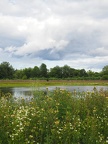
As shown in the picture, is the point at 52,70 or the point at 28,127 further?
the point at 52,70

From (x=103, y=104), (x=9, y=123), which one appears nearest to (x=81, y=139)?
(x=9, y=123)

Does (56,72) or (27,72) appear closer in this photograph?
(27,72)

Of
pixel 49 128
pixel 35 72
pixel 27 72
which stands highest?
pixel 27 72

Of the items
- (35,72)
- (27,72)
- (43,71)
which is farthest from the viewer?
(27,72)

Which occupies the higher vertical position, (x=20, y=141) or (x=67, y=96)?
(x=67, y=96)

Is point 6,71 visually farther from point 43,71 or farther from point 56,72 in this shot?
point 56,72

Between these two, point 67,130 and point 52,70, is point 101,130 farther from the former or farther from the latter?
point 52,70

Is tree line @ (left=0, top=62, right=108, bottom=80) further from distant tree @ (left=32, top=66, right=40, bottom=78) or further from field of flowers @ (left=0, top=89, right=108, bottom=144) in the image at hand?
field of flowers @ (left=0, top=89, right=108, bottom=144)

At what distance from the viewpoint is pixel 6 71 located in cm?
12088

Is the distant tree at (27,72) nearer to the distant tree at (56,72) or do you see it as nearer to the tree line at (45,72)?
the tree line at (45,72)

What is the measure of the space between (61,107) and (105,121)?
5.24 ft

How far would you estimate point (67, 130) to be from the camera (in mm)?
5980

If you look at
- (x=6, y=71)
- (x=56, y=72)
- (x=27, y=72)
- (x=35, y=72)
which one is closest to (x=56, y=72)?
(x=56, y=72)

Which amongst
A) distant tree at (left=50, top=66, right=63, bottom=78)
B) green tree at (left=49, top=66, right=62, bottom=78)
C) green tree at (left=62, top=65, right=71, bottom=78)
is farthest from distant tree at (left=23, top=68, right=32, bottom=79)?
green tree at (left=62, top=65, right=71, bottom=78)
